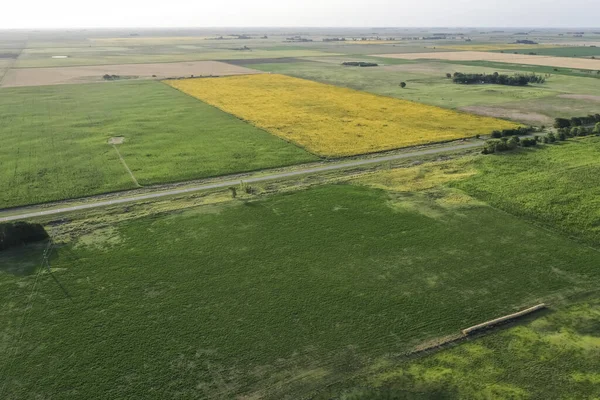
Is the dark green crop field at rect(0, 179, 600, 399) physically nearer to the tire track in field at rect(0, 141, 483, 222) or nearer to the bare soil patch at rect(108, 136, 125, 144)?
the tire track in field at rect(0, 141, 483, 222)

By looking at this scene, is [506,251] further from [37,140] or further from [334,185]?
[37,140]

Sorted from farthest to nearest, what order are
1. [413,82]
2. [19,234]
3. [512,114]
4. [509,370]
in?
[413,82] → [512,114] → [19,234] → [509,370]

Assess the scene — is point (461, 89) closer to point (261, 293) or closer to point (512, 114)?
point (512, 114)

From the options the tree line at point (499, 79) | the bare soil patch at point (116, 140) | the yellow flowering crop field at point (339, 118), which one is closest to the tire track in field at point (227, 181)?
the yellow flowering crop field at point (339, 118)

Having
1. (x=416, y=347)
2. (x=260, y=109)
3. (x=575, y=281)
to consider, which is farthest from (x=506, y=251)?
(x=260, y=109)

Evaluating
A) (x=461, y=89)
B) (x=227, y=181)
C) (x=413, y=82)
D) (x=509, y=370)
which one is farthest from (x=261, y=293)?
(x=413, y=82)
